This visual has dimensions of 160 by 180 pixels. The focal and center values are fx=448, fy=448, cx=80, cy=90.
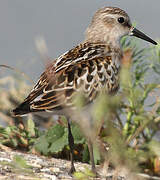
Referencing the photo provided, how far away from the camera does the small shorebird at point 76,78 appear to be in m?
4.15

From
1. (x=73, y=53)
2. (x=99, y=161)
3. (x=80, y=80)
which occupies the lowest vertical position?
(x=99, y=161)

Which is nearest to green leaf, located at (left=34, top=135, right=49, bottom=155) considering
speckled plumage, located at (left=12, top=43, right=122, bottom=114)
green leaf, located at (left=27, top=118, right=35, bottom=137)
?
green leaf, located at (left=27, top=118, right=35, bottom=137)

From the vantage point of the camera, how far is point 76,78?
14.1ft

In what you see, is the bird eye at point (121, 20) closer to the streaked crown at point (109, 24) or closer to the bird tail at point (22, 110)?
the streaked crown at point (109, 24)

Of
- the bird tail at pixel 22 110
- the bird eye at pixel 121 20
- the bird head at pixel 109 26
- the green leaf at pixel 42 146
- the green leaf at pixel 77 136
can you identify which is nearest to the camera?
the bird tail at pixel 22 110

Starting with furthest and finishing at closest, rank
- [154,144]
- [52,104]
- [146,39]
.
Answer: [146,39] < [52,104] < [154,144]

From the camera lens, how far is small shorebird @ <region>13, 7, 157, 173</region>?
4.15 m

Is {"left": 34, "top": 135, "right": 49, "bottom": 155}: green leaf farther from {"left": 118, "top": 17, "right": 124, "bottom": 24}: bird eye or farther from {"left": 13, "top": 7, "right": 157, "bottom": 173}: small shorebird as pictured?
{"left": 118, "top": 17, "right": 124, "bottom": 24}: bird eye

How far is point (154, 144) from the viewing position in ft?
7.02

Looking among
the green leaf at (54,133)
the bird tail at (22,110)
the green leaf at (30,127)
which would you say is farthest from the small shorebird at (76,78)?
the green leaf at (30,127)

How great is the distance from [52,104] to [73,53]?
0.93m

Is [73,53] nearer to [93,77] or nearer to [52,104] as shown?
[93,77]

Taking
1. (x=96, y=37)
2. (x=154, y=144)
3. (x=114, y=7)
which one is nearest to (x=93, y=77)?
(x=96, y=37)

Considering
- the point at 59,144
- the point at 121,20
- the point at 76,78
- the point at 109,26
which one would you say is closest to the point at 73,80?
the point at 76,78
